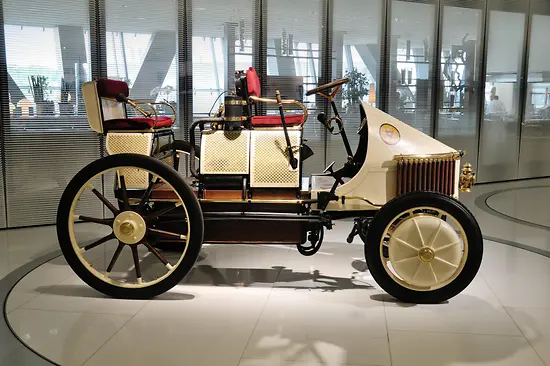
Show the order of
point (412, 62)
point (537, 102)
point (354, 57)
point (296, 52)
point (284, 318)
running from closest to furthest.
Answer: point (284, 318) → point (296, 52) → point (354, 57) → point (412, 62) → point (537, 102)

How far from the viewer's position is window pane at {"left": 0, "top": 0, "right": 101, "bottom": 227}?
16.9 ft

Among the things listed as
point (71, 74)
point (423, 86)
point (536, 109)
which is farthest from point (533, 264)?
point (536, 109)

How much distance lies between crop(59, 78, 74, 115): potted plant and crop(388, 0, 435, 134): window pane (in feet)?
13.1

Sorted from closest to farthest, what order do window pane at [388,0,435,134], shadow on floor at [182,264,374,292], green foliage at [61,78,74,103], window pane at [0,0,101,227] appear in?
shadow on floor at [182,264,374,292] < window pane at [0,0,101,227] < green foliage at [61,78,74,103] < window pane at [388,0,435,134]

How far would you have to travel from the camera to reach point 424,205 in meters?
3.08

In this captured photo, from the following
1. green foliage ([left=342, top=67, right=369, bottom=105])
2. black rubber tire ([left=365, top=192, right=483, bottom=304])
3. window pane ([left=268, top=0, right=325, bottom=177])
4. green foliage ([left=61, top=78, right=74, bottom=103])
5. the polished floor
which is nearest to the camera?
the polished floor

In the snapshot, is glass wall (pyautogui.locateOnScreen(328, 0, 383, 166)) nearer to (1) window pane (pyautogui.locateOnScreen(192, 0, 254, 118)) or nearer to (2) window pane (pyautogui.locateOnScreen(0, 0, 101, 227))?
(1) window pane (pyautogui.locateOnScreen(192, 0, 254, 118))

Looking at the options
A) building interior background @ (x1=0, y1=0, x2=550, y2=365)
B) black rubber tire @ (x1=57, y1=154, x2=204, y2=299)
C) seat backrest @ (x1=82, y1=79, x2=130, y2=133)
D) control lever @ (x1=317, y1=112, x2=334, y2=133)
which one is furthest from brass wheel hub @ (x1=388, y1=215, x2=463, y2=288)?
seat backrest @ (x1=82, y1=79, x2=130, y2=133)

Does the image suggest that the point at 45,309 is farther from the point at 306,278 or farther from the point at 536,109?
the point at 536,109

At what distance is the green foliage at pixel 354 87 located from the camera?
6785 mm

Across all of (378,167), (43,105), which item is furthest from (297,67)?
(378,167)

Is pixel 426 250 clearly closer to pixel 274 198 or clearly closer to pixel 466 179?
pixel 466 179

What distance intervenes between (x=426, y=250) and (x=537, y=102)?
6704 millimetres

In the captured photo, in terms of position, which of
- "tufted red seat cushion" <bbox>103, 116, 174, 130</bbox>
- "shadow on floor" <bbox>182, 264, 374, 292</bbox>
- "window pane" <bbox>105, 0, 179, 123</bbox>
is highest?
"window pane" <bbox>105, 0, 179, 123</bbox>
